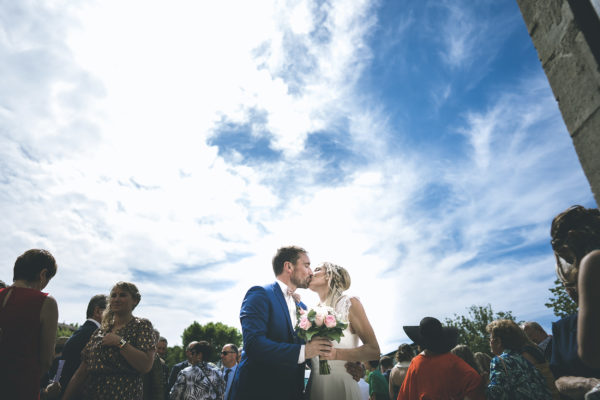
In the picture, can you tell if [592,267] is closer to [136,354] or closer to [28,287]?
[136,354]

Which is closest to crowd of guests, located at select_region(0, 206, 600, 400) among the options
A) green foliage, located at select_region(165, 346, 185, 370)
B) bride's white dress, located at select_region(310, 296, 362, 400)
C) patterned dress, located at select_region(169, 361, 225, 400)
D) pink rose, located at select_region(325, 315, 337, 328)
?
bride's white dress, located at select_region(310, 296, 362, 400)

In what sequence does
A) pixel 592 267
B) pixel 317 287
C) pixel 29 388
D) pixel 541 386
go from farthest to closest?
pixel 317 287
pixel 541 386
pixel 29 388
pixel 592 267

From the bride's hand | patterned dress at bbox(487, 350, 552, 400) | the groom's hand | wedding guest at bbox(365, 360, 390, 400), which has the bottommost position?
wedding guest at bbox(365, 360, 390, 400)

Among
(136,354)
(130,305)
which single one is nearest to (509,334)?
(136,354)

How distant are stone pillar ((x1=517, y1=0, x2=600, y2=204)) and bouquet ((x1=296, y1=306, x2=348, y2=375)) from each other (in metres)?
2.55

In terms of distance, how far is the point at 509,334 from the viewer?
4.36 metres

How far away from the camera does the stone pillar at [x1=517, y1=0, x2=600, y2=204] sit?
208 centimetres

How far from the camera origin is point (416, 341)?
15.9 feet

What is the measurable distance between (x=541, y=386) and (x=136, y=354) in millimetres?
4763

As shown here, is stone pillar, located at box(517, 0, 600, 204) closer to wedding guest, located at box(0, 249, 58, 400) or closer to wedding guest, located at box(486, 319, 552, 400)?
wedding guest, located at box(486, 319, 552, 400)

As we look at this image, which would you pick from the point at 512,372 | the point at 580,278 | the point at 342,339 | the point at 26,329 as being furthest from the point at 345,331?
the point at 26,329

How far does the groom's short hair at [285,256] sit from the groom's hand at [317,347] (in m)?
1.12

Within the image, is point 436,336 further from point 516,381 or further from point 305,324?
point 305,324

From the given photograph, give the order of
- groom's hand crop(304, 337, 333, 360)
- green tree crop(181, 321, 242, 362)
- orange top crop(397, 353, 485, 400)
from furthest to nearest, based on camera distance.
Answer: green tree crop(181, 321, 242, 362) → orange top crop(397, 353, 485, 400) → groom's hand crop(304, 337, 333, 360)
